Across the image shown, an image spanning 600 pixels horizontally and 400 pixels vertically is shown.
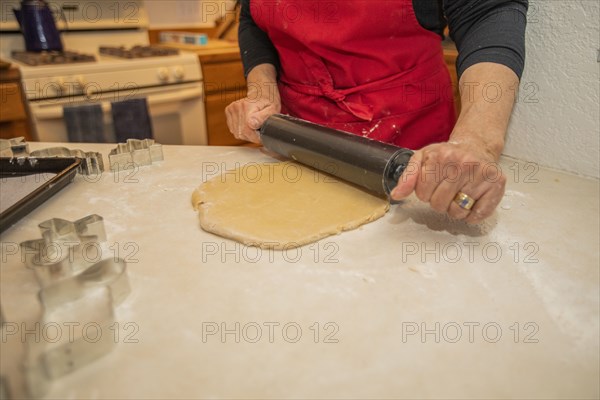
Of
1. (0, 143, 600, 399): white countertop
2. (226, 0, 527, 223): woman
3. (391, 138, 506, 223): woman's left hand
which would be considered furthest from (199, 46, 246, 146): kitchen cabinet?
(391, 138, 506, 223): woman's left hand

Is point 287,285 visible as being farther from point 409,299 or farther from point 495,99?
point 495,99

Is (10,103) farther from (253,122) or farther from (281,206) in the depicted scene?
(281,206)

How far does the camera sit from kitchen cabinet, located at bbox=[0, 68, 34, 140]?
1.84m

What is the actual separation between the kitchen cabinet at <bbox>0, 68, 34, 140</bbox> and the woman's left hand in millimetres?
1807

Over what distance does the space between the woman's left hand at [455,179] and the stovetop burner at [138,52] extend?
1.89 meters

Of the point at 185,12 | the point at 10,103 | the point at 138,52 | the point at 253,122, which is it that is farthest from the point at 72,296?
the point at 185,12

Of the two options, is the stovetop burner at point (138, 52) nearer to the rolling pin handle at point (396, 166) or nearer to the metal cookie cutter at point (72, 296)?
the metal cookie cutter at point (72, 296)

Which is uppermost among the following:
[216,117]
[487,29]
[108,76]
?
[487,29]

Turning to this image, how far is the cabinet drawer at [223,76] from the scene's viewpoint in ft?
7.76

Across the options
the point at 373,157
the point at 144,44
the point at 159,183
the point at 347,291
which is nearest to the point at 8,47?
the point at 144,44

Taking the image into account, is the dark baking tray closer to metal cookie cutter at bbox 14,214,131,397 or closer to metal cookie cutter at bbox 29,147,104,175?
metal cookie cutter at bbox 29,147,104,175

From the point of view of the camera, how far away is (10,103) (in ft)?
6.11

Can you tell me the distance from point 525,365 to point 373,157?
1.33 ft

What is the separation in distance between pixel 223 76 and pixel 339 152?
1.73 meters
